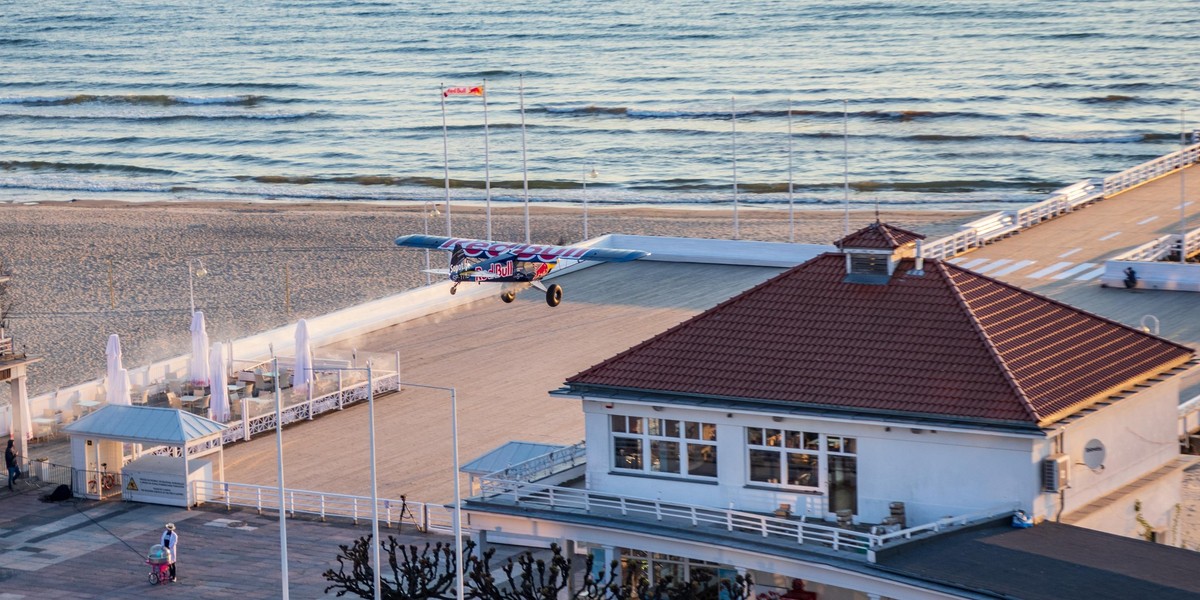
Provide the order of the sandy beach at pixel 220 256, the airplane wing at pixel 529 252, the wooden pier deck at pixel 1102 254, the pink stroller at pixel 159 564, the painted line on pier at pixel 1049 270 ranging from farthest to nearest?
1. the sandy beach at pixel 220 256
2. the painted line on pier at pixel 1049 270
3. the wooden pier deck at pixel 1102 254
4. the airplane wing at pixel 529 252
5. the pink stroller at pixel 159 564

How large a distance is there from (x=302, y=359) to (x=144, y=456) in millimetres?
5575

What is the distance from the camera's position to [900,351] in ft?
92.8

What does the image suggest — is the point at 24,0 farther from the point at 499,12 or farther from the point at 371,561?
the point at 371,561

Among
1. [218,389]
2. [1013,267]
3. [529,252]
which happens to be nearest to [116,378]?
[218,389]

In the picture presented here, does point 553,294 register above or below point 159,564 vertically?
above

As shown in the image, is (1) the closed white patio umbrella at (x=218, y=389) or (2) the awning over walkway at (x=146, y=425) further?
(1) the closed white patio umbrella at (x=218, y=389)

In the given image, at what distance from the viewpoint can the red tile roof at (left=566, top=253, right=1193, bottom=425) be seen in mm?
27328

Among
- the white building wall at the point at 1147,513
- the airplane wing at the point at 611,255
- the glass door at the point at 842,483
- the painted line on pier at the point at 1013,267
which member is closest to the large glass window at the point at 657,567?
the glass door at the point at 842,483

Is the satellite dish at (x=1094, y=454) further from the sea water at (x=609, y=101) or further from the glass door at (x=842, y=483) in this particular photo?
the sea water at (x=609, y=101)

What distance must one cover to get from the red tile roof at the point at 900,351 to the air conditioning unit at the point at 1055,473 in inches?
23.6

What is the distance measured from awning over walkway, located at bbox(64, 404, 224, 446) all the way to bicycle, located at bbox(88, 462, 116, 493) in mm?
760

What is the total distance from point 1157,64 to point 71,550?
91.4 meters

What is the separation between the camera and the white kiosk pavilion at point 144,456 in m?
36.5

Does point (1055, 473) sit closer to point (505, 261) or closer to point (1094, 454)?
point (1094, 454)
